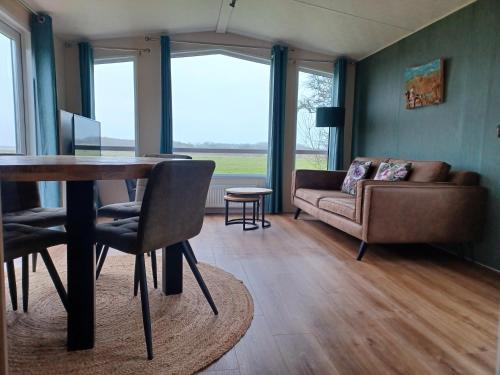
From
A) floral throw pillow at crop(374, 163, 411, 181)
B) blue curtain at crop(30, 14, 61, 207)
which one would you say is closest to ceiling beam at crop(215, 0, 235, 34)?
blue curtain at crop(30, 14, 61, 207)

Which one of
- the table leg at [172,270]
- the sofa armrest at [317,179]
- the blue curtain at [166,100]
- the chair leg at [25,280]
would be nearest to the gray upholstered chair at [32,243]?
the chair leg at [25,280]

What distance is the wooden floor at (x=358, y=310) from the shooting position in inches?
59.0

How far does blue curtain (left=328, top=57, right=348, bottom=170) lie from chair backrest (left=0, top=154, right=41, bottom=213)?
393 cm

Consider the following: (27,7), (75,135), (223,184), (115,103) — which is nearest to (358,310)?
(75,135)

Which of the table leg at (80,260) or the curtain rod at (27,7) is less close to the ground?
the curtain rod at (27,7)

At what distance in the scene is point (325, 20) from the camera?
4.02 m

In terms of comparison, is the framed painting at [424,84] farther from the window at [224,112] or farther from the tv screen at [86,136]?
the tv screen at [86,136]

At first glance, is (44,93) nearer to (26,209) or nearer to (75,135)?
(75,135)

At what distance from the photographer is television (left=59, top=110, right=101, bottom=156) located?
326cm

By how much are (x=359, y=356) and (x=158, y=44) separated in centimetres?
457

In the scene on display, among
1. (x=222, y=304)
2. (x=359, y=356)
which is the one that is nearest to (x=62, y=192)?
(x=222, y=304)

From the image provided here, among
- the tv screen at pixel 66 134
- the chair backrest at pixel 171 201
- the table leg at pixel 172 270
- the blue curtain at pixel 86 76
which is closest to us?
the chair backrest at pixel 171 201

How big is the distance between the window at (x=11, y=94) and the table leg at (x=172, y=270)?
7.60 feet

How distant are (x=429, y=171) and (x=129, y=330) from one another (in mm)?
2836
